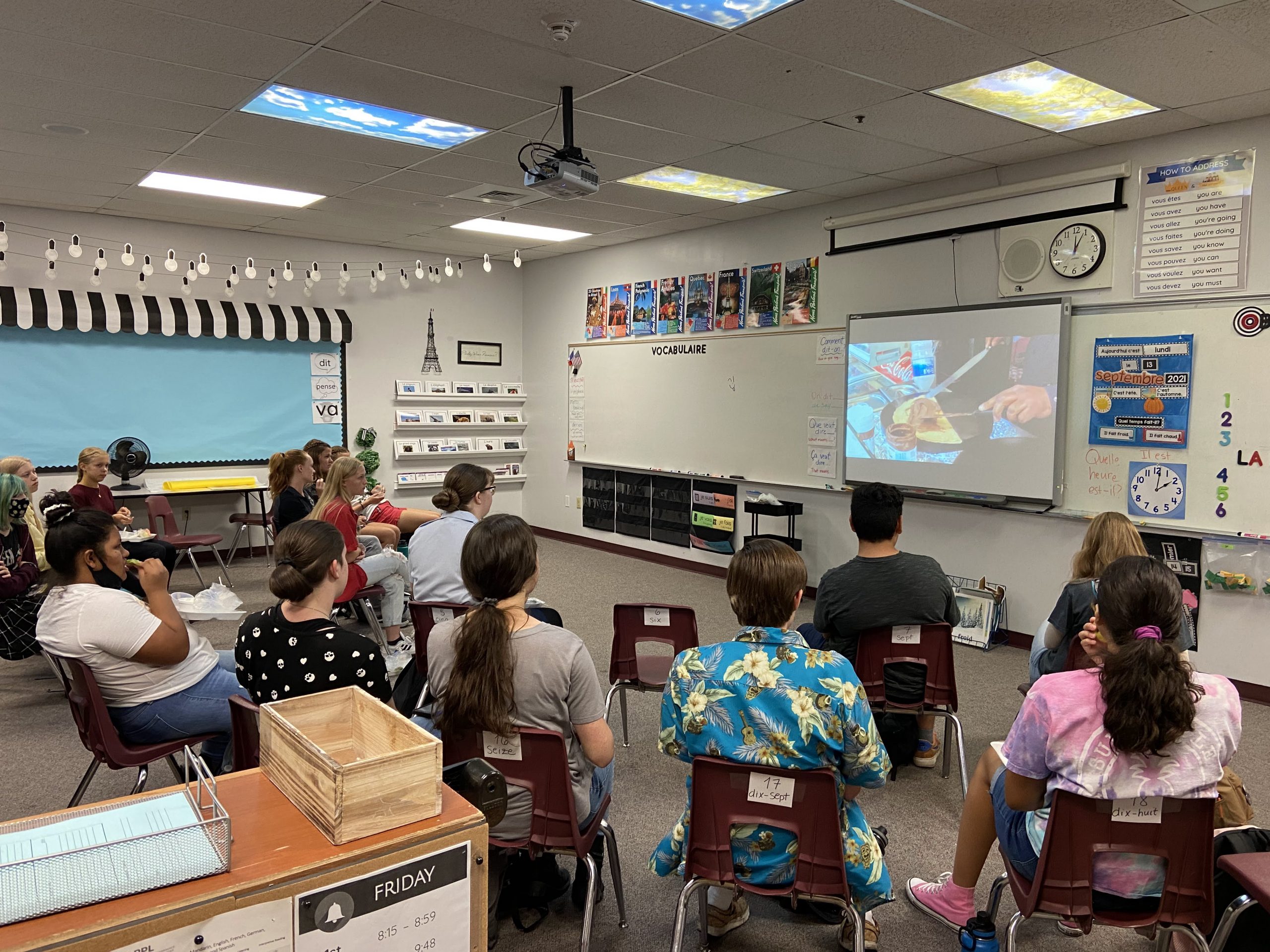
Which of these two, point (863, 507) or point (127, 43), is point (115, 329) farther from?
point (863, 507)

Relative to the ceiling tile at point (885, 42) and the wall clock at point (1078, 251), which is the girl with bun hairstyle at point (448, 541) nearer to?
the ceiling tile at point (885, 42)

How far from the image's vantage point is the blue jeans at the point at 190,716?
269 cm

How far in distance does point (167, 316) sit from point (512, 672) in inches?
251

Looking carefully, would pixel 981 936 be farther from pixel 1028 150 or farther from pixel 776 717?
pixel 1028 150

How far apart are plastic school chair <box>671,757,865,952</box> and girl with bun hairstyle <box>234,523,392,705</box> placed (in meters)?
0.98

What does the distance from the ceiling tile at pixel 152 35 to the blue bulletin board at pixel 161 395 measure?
4.16 meters

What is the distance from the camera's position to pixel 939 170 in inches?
206

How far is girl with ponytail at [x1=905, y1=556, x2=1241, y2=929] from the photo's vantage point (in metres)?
1.68

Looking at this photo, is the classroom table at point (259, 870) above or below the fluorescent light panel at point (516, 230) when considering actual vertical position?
below

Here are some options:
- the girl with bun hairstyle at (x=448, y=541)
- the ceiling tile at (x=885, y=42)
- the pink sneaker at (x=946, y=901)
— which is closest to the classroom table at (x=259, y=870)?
the pink sneaker at (x=946, y=901)

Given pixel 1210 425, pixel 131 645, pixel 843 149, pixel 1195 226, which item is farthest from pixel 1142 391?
pixel 131 645

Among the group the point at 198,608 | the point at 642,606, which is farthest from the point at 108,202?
the point at 642,606

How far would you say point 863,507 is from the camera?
3.26 m

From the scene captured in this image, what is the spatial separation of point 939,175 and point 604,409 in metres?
3.92
